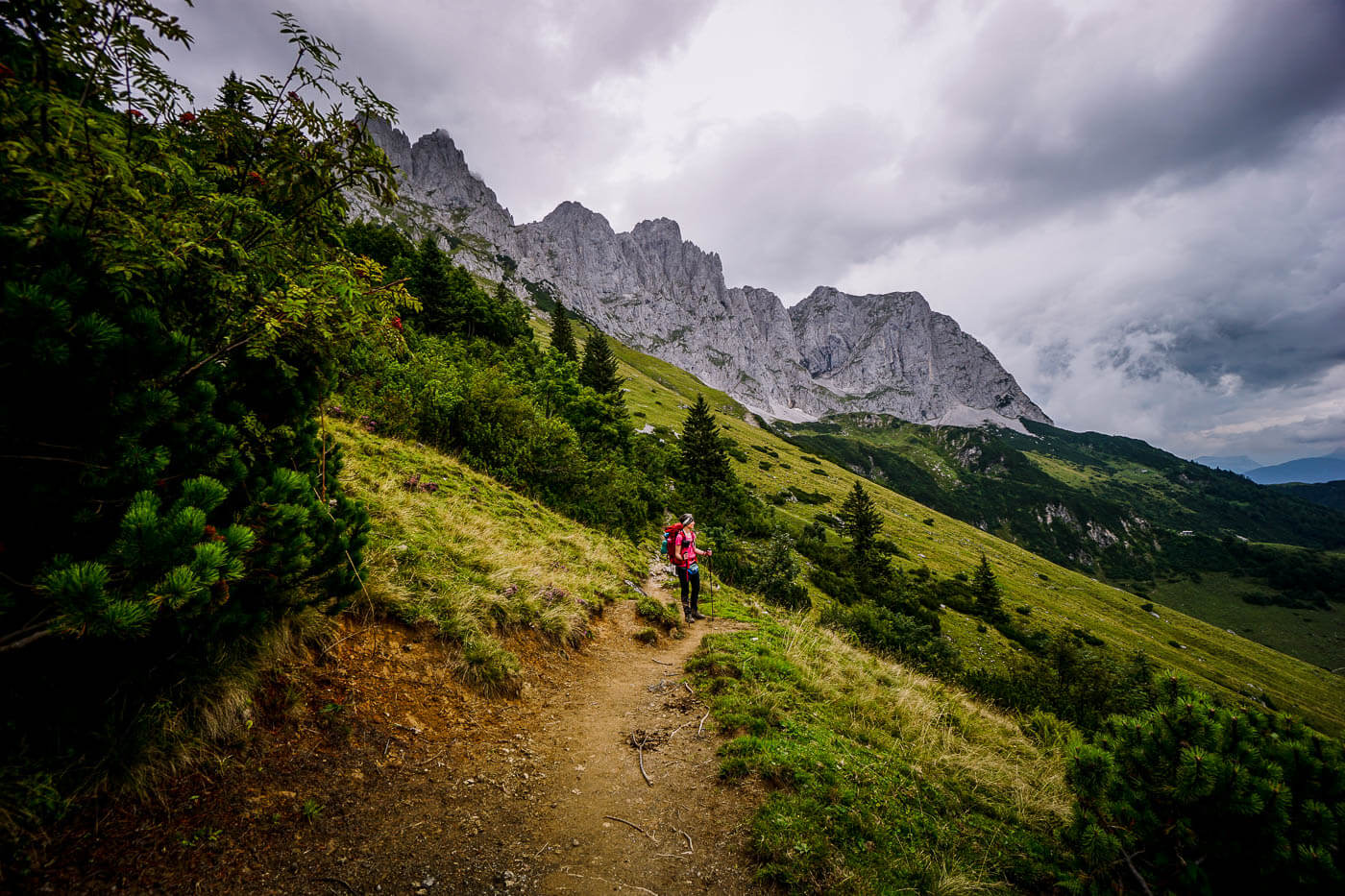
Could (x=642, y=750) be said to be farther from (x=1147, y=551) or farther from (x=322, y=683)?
(x=1147, y=551)

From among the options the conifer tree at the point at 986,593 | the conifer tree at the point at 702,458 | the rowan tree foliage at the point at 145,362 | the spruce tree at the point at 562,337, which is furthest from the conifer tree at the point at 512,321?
the conifer tree at the point at 986,593

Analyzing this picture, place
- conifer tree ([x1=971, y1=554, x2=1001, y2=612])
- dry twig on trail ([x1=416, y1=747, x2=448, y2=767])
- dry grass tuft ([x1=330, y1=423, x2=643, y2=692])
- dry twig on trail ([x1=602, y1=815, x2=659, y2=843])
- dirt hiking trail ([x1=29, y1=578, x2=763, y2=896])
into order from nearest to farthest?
dirt hiking trail ([x1=29, y1=578, x2=763, y2=896]), dry twig on trail ([x1=602, y1=815, x2=659, y2=843]), dry twig on trail ([x1=416, y1=747, x2=448, y2=767]), dry grass tuft ([x1=330, y1=423, x2=643, y2=692]), conifer tree ([x1=971, y1=554, x2=1001, y2=612])

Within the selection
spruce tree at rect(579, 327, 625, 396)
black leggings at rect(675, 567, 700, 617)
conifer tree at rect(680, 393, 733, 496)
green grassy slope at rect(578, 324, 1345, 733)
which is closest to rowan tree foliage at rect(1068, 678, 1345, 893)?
black leggings at rect(675, 567, 700, 617)

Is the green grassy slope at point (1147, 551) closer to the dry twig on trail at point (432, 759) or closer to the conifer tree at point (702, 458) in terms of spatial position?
the conifer tree at point (702, 458)

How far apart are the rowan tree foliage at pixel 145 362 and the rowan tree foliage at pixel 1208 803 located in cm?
743

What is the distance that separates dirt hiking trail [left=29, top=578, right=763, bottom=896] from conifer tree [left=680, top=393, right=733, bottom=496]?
30156mm

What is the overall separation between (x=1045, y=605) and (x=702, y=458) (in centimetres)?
4592

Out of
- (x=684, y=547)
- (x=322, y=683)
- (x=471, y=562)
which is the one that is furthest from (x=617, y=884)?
(x=684, y=547)

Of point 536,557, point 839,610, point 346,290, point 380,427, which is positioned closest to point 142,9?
point 346,290

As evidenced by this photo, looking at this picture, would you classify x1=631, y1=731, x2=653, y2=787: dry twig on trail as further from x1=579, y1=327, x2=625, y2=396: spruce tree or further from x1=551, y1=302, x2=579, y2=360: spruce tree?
x1=551, y1=302, x2=579, y2=360: spruce tree

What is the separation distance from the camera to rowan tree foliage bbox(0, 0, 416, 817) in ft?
8.19

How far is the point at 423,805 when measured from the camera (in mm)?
4344

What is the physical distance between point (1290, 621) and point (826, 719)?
178664 mm

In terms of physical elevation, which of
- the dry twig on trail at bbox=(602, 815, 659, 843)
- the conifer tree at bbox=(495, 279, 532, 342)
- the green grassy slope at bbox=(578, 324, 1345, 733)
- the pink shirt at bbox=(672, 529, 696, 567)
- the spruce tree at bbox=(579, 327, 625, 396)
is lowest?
the green grassy slope at bbox=(578, 324, 1345, 733)
